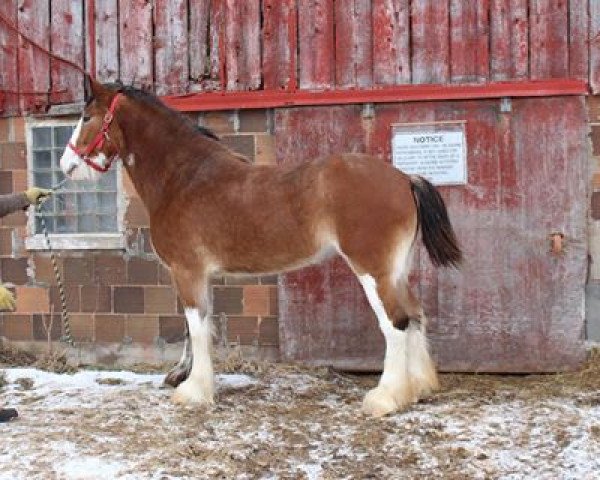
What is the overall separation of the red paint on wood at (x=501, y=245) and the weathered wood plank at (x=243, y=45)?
538mm

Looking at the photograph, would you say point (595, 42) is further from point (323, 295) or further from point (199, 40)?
point (199, 40)

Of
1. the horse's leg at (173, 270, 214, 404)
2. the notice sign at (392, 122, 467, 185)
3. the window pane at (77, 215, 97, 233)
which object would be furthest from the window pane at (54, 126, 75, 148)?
the notice sign at (392, 122, 467, 185)

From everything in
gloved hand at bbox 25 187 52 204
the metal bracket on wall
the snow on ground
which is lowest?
the snow on ground

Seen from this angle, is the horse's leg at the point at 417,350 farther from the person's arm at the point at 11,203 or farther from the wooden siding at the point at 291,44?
the person's arm at the point at 11,203

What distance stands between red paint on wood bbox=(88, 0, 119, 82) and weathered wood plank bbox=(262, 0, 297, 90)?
1.33m

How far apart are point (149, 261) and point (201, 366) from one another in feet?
5.76

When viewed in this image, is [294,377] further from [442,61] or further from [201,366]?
[442,61]

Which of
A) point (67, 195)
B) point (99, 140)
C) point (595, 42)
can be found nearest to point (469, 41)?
point (595, 42)

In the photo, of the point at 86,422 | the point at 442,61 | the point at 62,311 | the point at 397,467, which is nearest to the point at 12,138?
the point at 62,311

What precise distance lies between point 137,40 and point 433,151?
2.73 m

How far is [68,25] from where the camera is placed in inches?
267

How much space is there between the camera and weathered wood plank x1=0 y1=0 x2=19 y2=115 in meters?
6.88

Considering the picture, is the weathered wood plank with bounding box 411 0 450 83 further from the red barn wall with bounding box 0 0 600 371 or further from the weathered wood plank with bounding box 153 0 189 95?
the weathered wood plank with bounding box 153 0 189 95

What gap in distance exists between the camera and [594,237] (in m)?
6.11
